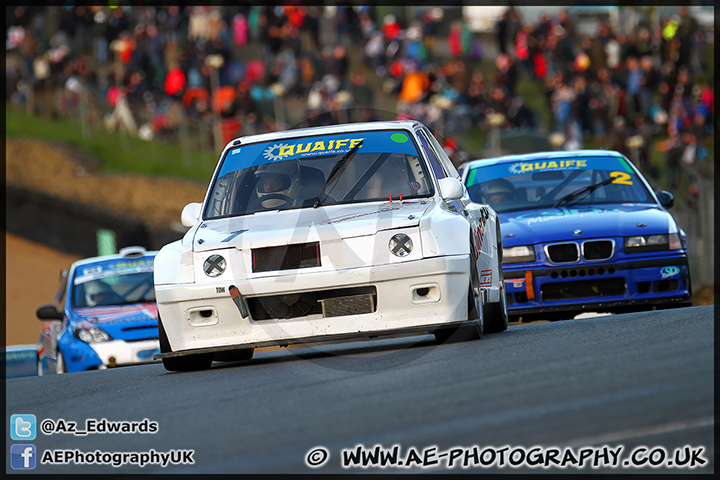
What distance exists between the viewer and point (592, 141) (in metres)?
21.6

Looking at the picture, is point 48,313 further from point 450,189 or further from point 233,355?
point 450,189

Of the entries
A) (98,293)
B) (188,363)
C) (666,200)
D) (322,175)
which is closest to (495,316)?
(322,175)

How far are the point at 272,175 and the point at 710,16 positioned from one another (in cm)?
2144

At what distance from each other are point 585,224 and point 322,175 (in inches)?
118

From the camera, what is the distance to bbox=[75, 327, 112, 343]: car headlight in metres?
11.6

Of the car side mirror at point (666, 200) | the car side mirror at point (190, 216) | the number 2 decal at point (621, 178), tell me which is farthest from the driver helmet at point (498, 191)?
the car side mirror at point (190, 216)

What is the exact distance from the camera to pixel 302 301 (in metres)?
7.32

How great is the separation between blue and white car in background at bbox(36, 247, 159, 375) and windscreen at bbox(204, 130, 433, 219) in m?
3.58

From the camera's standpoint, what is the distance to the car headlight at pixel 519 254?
10203 mm

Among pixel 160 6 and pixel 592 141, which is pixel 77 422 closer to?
pixel 592 141

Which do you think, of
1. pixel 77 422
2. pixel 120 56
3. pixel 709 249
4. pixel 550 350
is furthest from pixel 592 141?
pixel 77 422

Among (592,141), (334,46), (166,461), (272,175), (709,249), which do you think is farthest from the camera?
(334,46)

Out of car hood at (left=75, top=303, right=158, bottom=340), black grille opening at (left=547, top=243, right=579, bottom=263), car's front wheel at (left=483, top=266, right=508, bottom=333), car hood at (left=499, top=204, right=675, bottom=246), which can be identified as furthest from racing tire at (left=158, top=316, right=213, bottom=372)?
car hood at (left=75, top=303, right=158, bottom=340)

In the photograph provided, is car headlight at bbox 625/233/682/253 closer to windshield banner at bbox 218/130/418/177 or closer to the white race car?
the white race car
